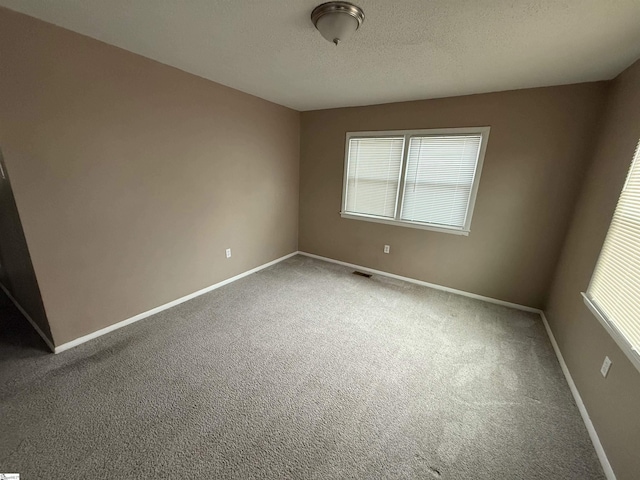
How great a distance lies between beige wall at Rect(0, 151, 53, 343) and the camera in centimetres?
171

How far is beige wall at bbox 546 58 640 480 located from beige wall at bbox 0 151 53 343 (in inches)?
143

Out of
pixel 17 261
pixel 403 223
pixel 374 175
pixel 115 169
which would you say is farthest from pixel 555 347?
pixel 17 261

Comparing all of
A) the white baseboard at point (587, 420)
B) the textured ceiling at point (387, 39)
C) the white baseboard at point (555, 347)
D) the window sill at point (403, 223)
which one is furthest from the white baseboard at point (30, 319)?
the white baseboard at point (587, 420)

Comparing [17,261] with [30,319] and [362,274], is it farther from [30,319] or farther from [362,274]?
[362,274]

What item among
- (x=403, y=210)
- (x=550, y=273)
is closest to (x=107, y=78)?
(x=403, y=210)

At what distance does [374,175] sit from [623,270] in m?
2.48

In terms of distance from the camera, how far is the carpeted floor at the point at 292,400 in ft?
4.13

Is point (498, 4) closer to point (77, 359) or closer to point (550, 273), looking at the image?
point (550, 273)

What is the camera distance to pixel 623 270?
1479 mm

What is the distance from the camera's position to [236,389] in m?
1.67

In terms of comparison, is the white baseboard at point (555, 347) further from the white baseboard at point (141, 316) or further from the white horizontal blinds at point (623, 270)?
the white baseboard at point (141, 316)

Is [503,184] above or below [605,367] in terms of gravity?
→ above

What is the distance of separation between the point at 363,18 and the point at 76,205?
2.34m

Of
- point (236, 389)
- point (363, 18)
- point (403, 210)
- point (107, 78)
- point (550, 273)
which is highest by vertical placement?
point (363, 18)
